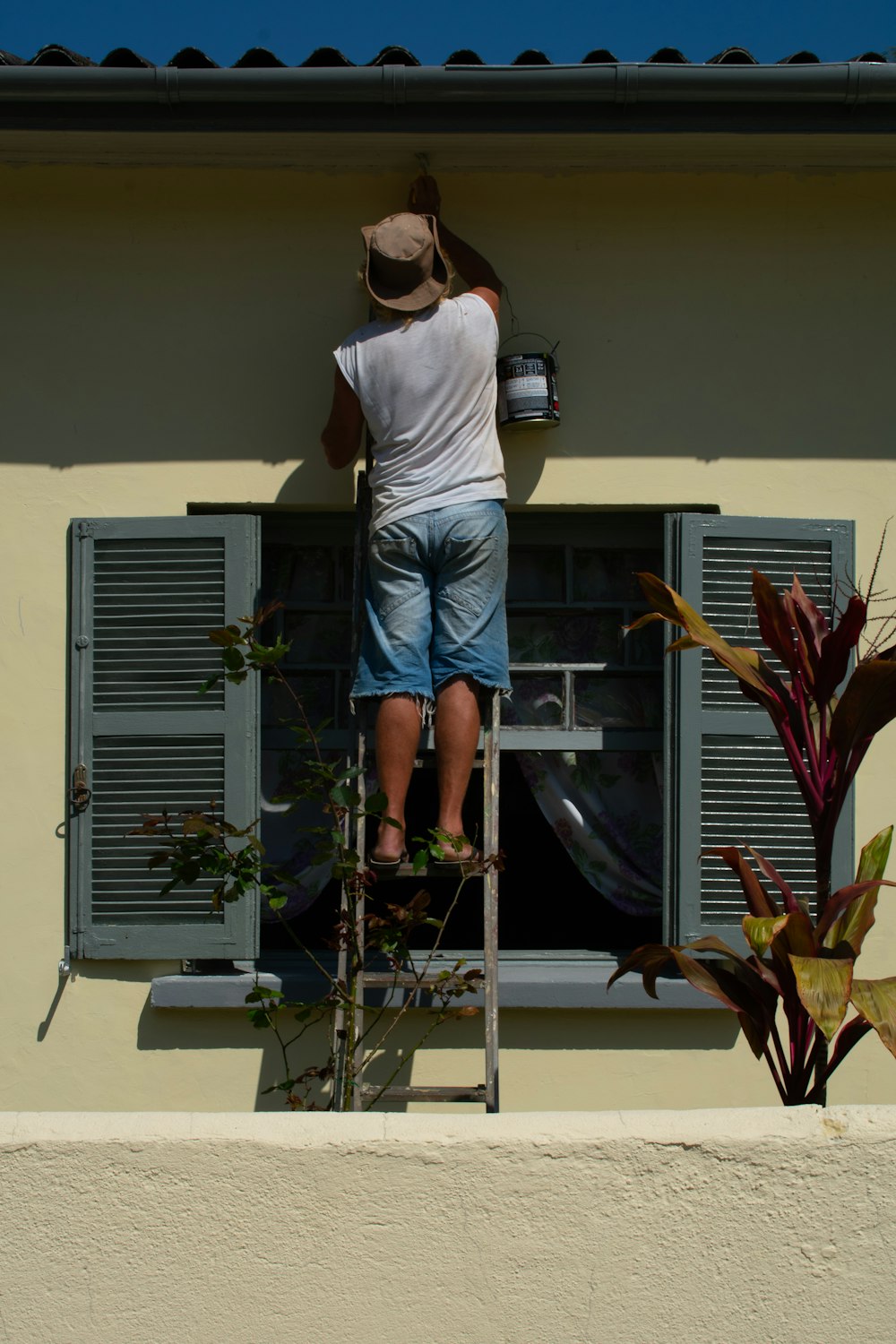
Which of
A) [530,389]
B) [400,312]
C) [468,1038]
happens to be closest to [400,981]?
[468,1038]

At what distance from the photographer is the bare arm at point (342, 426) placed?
4.19 metres

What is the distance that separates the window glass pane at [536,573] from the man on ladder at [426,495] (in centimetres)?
44

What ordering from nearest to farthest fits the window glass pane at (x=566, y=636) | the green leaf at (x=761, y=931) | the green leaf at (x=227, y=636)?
the green leaf at (x=761, y=931)
the green leaf at (x=227, y=636)
the window glass pane at (x=566, y=636)

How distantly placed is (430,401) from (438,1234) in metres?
2.31

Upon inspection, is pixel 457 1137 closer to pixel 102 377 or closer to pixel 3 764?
pixel 3 764

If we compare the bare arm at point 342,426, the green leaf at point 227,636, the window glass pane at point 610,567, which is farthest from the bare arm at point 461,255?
the green leaf at point 227,636

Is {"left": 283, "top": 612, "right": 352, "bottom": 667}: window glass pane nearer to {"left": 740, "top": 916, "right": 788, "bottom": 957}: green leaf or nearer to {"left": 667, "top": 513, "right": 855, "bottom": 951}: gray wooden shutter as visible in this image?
{"left": 667, "top": 513, "right": 855, "bottom": 951}: gray wooden shutter

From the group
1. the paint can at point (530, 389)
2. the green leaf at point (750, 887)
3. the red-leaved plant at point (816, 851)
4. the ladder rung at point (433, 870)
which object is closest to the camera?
the red-leaved plant at point (816, 851)

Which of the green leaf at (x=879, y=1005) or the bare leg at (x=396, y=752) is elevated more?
the bare leg at (x=396, y=752)

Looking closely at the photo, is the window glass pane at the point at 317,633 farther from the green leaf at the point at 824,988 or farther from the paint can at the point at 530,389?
the green leaf at the point at 824,988

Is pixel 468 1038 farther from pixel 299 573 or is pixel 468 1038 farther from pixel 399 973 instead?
pixel 299 573

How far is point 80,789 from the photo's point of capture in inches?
169

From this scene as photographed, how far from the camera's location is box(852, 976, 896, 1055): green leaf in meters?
3.15

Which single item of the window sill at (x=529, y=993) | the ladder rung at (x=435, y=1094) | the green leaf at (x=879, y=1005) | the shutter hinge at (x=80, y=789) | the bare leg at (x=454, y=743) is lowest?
the ladder rung at (x=435, y=1094)
